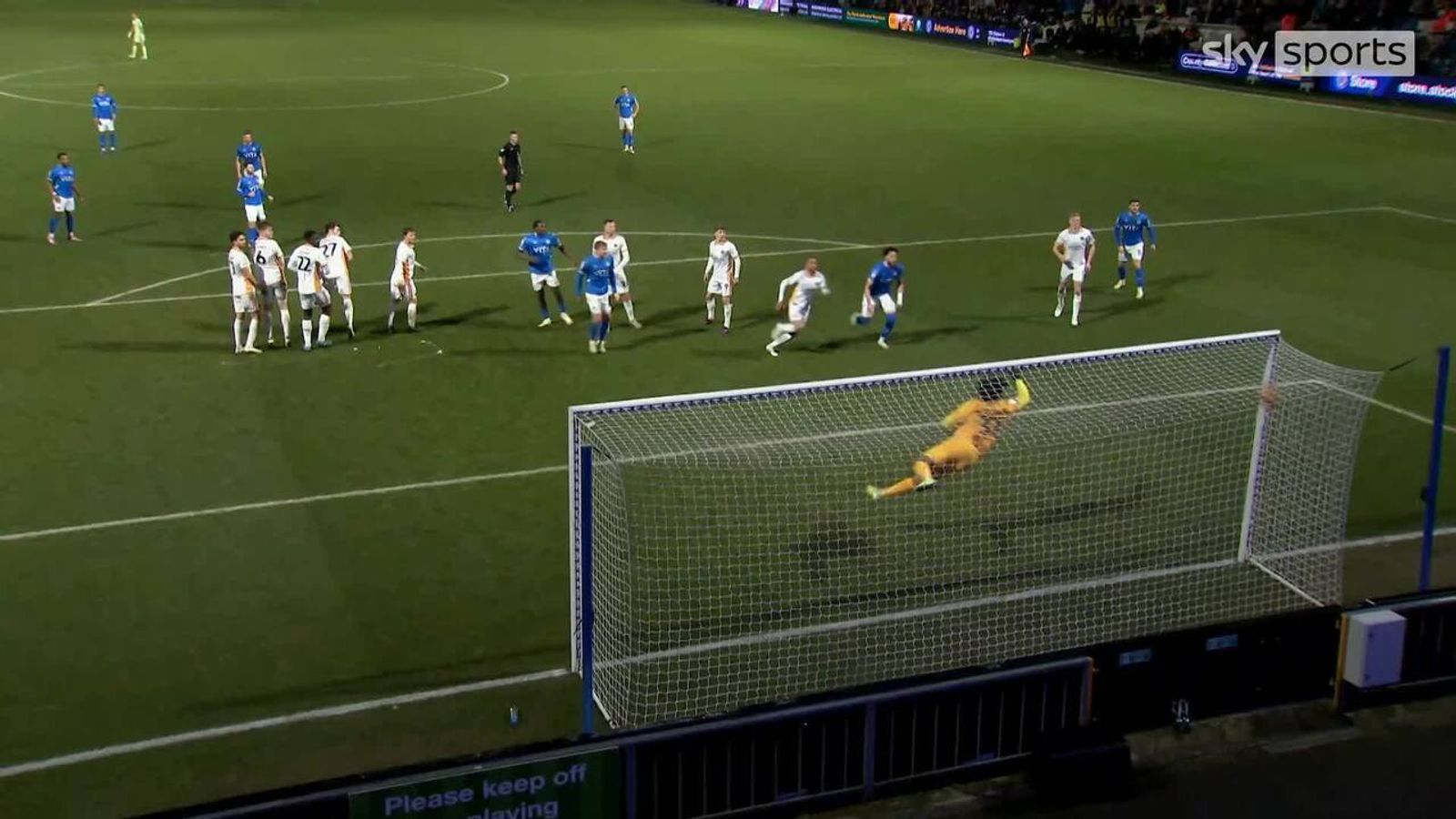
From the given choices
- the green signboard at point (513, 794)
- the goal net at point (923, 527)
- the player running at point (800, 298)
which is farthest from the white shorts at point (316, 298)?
the green signboard at point (513, 794)

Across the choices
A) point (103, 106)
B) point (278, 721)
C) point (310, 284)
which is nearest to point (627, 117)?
point (103, 106)

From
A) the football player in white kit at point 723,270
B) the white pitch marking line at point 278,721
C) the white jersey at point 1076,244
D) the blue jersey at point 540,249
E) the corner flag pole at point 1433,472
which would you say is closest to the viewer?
the white pitch marking line at point 278,721

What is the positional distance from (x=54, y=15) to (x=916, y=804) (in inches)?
2955

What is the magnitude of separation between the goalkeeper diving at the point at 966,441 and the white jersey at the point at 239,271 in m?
10.5

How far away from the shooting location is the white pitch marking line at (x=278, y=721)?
1179cm

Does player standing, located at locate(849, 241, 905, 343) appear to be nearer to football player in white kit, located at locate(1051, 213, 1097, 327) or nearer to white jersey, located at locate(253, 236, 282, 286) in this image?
football player in white kit, located at locate(1051, 213, 1097, 327)

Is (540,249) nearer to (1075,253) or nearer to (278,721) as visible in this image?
(1075,253)

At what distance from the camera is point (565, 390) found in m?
20.9

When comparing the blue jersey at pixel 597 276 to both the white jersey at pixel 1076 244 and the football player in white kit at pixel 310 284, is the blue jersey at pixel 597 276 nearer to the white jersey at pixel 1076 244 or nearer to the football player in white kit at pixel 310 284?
the football player in white kit at pixel 310 284

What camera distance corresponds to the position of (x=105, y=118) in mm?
38031

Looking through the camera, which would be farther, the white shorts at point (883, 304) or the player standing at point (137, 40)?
the player standing at point (137, 40)

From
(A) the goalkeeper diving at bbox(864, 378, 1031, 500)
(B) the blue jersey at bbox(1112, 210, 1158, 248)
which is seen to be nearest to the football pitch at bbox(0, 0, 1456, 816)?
(B) the blue jersey at bbox(1112, 210, 1158, 248)

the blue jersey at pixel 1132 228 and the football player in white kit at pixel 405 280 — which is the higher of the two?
the blue jersey at pixel 1132 228

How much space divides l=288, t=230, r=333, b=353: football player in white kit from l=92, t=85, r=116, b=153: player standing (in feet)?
60.2
